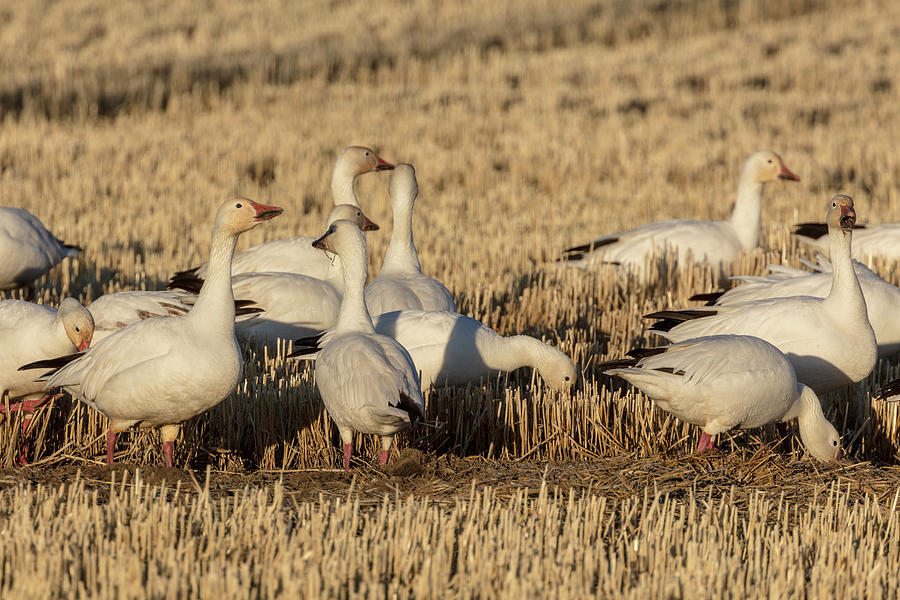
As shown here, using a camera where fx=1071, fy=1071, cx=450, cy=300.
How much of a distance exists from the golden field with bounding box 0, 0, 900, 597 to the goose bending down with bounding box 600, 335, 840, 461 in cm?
18

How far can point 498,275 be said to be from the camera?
8914 millimetres

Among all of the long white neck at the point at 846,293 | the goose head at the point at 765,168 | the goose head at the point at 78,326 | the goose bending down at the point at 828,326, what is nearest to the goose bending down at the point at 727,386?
the goose bending down at the point at 828,326

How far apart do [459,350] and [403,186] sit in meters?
2.16

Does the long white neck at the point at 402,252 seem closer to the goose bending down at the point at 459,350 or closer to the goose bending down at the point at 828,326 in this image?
the goose bending down at the point at 459,350

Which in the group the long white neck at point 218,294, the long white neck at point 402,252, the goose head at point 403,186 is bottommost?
the long white neck at point 218,294

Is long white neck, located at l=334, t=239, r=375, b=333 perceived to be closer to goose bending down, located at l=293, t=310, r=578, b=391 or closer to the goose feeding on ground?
goose bending down, located at l=293, t=310, r=578, b=391

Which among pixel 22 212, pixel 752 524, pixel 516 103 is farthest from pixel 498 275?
pixel 516 103

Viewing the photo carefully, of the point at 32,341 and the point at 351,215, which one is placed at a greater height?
the point at 351,215

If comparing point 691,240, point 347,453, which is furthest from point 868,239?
point 347,453

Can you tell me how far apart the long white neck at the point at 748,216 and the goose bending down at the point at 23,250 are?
18.5 ft

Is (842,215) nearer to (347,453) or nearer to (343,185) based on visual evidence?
(347,453)

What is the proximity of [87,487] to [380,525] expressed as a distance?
1505 millimetres

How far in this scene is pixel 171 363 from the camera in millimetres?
4633

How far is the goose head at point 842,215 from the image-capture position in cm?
594
